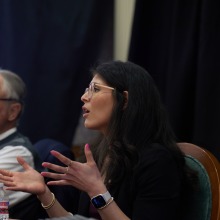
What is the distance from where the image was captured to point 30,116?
2.98 m

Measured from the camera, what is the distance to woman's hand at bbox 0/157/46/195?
5.73ft

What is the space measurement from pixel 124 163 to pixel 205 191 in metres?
0.29

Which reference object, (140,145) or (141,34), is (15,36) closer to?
(141,34)

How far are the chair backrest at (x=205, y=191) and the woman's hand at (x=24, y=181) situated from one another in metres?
0.53

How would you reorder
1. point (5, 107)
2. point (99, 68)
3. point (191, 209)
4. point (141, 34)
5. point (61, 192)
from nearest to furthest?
point (191, 209), point (99, 68), point (61, 192), point (5, 107), point (141, 34)

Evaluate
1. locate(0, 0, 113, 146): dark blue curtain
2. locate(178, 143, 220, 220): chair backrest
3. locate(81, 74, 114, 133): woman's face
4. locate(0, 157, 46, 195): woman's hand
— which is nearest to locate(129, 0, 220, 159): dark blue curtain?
locate(0, 0, 113, 146): dark blue curtain

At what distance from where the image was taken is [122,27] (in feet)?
10.1

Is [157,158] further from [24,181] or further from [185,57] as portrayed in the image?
[185,57]

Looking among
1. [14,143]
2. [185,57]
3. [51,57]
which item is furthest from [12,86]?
[185,57]

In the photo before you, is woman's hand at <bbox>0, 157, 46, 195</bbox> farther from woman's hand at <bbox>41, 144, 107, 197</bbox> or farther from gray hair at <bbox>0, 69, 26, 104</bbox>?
gray hair at <bbox>0, 69, 26, 104</bbox>

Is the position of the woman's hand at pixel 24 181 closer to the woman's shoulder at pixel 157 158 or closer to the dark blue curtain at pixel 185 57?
the woman's shoulder at pixel 157 158

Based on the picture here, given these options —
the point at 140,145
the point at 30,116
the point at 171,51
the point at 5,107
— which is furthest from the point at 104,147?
the point at 30,116

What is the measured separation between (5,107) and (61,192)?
53 centimetres

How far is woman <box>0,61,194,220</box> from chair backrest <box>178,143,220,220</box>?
5 centimetres
